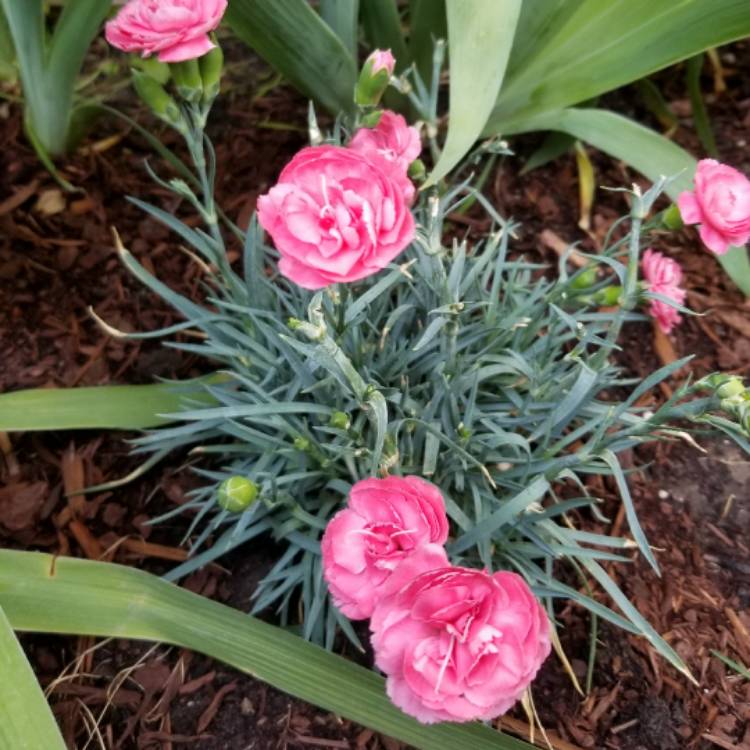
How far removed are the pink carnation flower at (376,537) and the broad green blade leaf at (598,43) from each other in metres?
0.68

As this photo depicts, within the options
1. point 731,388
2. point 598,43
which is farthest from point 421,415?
point 598,43

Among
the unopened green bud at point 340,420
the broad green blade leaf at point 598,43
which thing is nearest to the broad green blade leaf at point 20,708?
the unopened green bud at point 340,420

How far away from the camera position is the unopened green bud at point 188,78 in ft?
2.47

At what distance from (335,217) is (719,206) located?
0.34 metres

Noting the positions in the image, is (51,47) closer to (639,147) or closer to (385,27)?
(385,27)

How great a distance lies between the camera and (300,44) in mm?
1037

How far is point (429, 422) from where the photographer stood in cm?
85

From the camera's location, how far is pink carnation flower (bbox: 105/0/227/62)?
2.32 ft

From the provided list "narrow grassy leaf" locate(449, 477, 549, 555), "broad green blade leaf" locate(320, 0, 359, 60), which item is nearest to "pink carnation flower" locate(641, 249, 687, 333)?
"narrow grassy leaf" locate(449, 477, 549, 555)

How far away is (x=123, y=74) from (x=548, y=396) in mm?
992

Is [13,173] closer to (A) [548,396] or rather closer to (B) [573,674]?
(A) [548,396]

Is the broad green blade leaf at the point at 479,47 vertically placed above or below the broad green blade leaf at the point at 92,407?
above

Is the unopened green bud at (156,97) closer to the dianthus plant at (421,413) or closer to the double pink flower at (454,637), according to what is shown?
the dianthus plant at (421,413)

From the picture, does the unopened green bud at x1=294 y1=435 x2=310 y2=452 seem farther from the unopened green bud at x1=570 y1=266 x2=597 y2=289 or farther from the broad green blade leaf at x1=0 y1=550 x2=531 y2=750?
the unopened green bud at x1=570 y1=266 x2=597 y2=289
